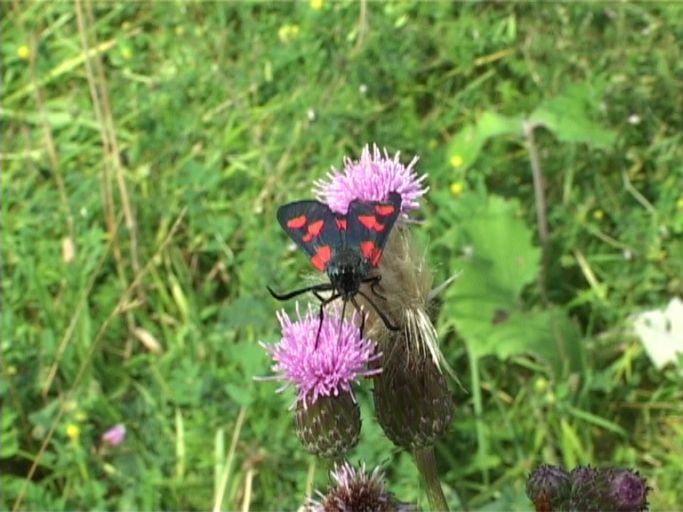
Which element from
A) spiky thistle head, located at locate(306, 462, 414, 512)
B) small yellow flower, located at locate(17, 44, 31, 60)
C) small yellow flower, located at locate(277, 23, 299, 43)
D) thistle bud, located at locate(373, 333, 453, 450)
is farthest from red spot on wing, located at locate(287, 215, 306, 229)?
small yellow flower, located at locate(17, 44, 31, 60)

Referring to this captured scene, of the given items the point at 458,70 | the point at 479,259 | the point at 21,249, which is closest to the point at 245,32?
the point at 458,70

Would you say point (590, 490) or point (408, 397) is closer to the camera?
point (590, 490)

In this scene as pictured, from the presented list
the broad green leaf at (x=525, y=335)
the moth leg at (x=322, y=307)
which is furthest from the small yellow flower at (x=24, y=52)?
the moth leg at (x=322, y=307)

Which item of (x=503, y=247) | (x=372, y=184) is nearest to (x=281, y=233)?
(x=503, y=247)

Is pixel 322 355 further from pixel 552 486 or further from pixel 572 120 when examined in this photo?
pixel 572 120

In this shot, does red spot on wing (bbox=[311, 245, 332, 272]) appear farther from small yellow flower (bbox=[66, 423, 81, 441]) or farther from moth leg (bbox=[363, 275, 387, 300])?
small yellow flower (bbox=[66, 423, 81, 441])
